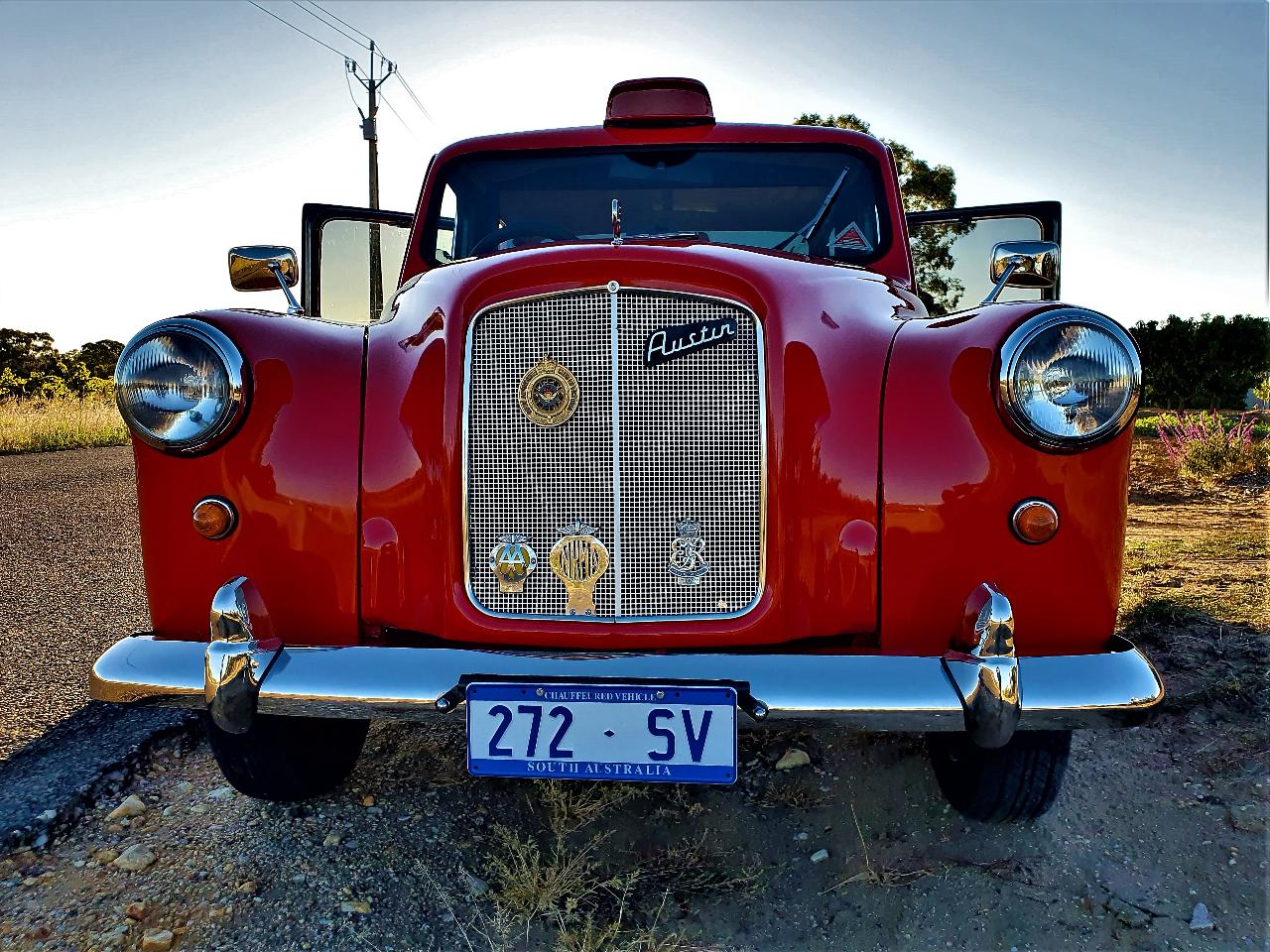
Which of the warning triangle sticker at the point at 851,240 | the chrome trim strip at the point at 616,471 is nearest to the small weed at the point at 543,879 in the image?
→ the chrome trim strip at the point at 616,471

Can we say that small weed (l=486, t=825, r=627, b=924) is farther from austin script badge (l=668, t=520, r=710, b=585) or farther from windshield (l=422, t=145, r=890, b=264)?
windshield (l=422, t=145, r=890, b=264)

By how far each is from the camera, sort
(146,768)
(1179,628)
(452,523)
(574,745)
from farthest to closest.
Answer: (1179,628), (146,768), (452,523), (574,745)

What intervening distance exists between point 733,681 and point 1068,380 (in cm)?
90

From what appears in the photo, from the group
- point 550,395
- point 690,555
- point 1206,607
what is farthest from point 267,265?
point 1206,607

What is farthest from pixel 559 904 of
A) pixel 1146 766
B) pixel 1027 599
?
pixel 1146 766

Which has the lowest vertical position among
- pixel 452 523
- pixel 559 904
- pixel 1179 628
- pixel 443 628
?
pixel 559 904

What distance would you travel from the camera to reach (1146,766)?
2.49 meters

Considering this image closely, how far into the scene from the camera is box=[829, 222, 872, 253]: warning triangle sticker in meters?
3.01

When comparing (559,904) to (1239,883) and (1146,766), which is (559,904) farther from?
(1146,766)

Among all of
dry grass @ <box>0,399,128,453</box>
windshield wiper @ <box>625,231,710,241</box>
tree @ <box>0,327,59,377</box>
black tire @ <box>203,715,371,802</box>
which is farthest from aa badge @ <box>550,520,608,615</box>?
tree @ <box>0,327,59,377</box>

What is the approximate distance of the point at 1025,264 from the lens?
276 centimetres

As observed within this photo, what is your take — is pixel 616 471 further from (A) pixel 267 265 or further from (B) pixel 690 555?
(A) pixel 267 265

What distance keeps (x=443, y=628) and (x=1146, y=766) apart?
78.1 inches

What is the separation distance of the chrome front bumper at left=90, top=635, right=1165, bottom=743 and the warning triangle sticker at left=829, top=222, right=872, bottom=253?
1.63 m
